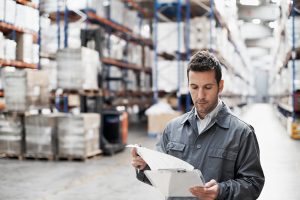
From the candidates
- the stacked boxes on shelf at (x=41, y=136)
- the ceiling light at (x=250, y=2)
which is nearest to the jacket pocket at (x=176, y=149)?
the stacked boxes on shelf at (x=41, y=136)

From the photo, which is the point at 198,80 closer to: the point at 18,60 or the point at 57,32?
the point at 18,60

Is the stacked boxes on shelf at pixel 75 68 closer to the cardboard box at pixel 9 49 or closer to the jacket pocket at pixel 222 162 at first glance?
the cardboard box at pixel 9 49

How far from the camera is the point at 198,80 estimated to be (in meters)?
1.74

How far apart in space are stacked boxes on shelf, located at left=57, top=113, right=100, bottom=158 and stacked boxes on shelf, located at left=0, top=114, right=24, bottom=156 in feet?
2.43

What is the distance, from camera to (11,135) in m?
6.89

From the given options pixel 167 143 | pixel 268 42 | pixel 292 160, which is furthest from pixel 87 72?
pixel 268 42

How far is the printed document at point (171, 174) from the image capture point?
1598mm

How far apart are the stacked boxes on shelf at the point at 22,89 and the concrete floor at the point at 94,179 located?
3.15ft

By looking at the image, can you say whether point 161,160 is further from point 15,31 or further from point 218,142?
point 15,31

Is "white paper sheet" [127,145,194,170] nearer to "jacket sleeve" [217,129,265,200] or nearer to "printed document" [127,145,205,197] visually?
"printed document" [127,145,205,197]

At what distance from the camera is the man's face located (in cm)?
173

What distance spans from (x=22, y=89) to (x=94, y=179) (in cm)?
240

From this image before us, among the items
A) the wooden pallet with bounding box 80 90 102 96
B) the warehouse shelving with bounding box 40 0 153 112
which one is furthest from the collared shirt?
the warehouse shelving with bounding box 40 0 153 112

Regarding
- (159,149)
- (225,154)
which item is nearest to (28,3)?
(159,149)
